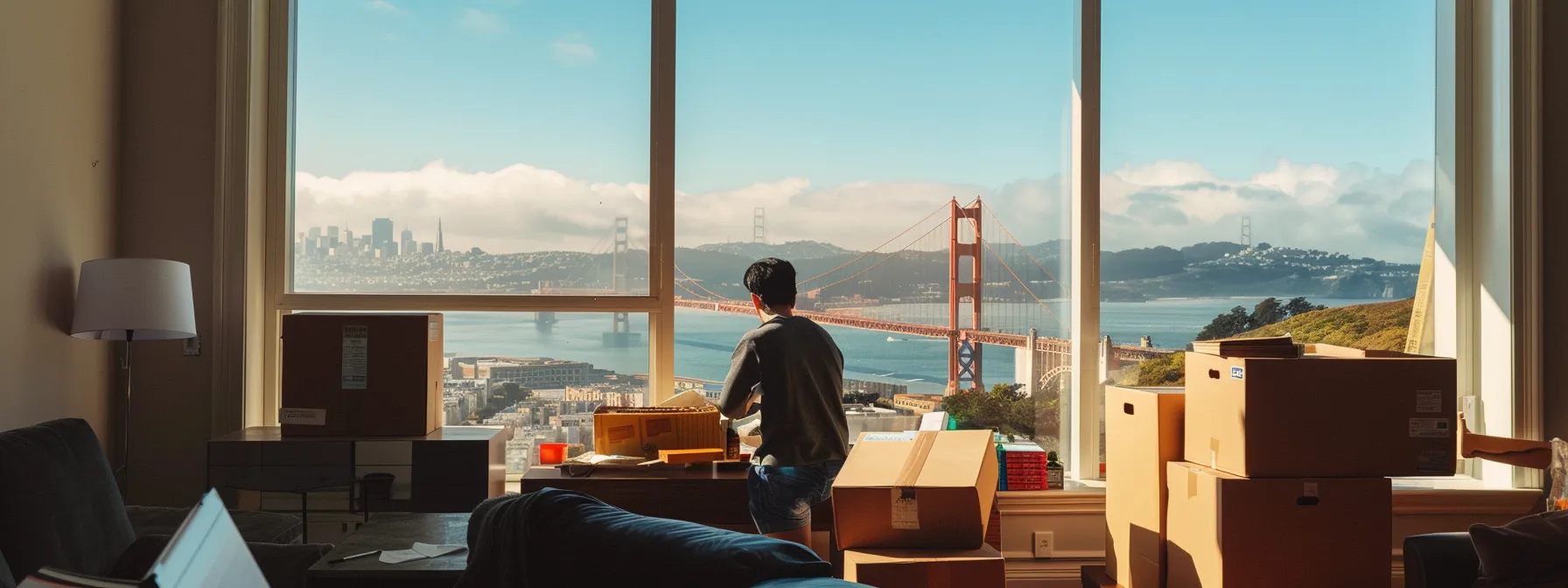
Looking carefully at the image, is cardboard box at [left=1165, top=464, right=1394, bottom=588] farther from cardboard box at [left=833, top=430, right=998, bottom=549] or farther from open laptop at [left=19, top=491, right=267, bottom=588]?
open laptop at [left=19, top=491, right=267, bottom=588]

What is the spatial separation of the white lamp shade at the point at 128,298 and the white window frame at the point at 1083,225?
0.46 m

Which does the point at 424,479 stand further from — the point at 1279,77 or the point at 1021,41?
the point at 1279,77

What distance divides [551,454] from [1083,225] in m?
2.23

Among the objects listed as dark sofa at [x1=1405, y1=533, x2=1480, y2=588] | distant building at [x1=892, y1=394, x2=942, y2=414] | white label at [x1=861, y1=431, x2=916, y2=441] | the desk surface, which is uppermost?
distant building at [x1=892, y1=394, x2=942, y2=414]

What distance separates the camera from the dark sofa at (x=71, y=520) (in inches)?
86.4

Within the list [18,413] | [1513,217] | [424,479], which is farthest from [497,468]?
[1513,217]

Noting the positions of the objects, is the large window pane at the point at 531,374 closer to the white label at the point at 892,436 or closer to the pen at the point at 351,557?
the white label at the point at 892,436

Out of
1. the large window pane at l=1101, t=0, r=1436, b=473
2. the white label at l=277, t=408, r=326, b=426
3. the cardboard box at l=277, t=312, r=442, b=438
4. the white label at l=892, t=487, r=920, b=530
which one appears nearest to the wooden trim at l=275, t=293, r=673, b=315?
the cardboard box at l=277, t=312, r=442, b=438

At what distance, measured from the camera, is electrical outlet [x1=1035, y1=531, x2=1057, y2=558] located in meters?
3.53

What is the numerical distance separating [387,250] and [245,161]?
0.57m

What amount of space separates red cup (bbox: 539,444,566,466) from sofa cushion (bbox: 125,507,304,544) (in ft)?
2.74

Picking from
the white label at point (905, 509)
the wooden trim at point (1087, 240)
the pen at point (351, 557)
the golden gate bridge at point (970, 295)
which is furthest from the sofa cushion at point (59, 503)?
the wooden trim at point (1087, 240)

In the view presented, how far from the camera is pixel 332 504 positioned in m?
3.32

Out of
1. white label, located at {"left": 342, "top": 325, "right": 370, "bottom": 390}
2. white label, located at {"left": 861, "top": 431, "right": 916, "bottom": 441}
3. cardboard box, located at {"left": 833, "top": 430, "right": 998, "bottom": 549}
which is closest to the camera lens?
cardboard box, located at {"left": 833, "top": 430, "right": 998, "bottom": 549}
